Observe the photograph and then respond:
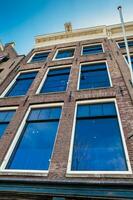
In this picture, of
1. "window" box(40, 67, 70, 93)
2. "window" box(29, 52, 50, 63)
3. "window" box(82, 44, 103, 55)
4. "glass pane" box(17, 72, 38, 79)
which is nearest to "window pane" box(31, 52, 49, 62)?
"window" box(29, 52, 50, 63)

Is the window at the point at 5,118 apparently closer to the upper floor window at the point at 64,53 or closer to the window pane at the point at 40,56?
the upper floor window at the point at 64,53

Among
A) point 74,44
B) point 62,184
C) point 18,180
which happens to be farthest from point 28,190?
point 74,44

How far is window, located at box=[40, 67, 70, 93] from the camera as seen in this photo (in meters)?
10.6

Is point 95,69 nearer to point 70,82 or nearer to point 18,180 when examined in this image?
point 70,82

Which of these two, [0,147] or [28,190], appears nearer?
[28,190]

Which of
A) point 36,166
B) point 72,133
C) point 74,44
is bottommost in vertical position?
point 36,166

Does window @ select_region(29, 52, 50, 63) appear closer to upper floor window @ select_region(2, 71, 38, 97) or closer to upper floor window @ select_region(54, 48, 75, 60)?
upper floor window @ select_region(54, 48, 75, 60)

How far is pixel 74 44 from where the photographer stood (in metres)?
15.5

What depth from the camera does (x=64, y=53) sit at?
47.8 feet

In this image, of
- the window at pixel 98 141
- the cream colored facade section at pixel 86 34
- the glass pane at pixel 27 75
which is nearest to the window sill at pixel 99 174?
the window at pixel 98 141

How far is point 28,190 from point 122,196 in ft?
8.20

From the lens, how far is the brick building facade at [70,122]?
5.53 meters

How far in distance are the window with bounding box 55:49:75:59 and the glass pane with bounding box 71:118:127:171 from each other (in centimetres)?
719

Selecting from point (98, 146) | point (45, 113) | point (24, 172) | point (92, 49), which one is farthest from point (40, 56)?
point (24, 172)
